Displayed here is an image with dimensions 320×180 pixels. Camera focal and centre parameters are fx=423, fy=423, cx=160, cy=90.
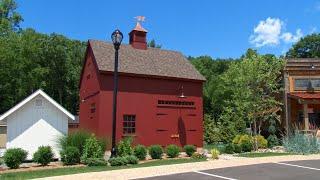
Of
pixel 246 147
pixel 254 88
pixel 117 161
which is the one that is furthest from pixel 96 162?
pixel 254 88

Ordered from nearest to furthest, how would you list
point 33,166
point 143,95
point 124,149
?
1. point 33,166
2. point 124,149
3. point 143,95

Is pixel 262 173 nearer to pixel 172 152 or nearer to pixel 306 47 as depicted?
pixel 172 152

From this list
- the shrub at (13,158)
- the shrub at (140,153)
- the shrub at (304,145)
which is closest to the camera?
the shrub at (13,158)

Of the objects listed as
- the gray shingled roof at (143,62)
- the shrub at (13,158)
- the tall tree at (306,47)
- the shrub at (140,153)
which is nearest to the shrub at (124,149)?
the shrub at (140,153)

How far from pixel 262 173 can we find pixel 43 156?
356 inches

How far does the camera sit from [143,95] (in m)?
Answer: 25.2

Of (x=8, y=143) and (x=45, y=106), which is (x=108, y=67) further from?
(x=8, y=143)

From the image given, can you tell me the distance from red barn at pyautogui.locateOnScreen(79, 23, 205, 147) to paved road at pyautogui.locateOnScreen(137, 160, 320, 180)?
9.84 m

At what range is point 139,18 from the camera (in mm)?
28734

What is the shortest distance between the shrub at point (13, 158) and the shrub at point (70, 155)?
1693 millimetres

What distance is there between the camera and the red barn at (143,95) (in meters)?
24.2

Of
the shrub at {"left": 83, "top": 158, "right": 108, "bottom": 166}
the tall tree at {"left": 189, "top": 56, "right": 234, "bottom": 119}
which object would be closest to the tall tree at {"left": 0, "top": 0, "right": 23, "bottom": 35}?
the tall tree at {"left": 189, "top": 56, "right": 234, "bottom": 119}

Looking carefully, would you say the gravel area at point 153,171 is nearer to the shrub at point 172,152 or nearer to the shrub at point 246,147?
the shrub at point 172,152

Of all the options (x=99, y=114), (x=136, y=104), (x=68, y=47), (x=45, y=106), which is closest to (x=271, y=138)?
(x=136, y=104)
